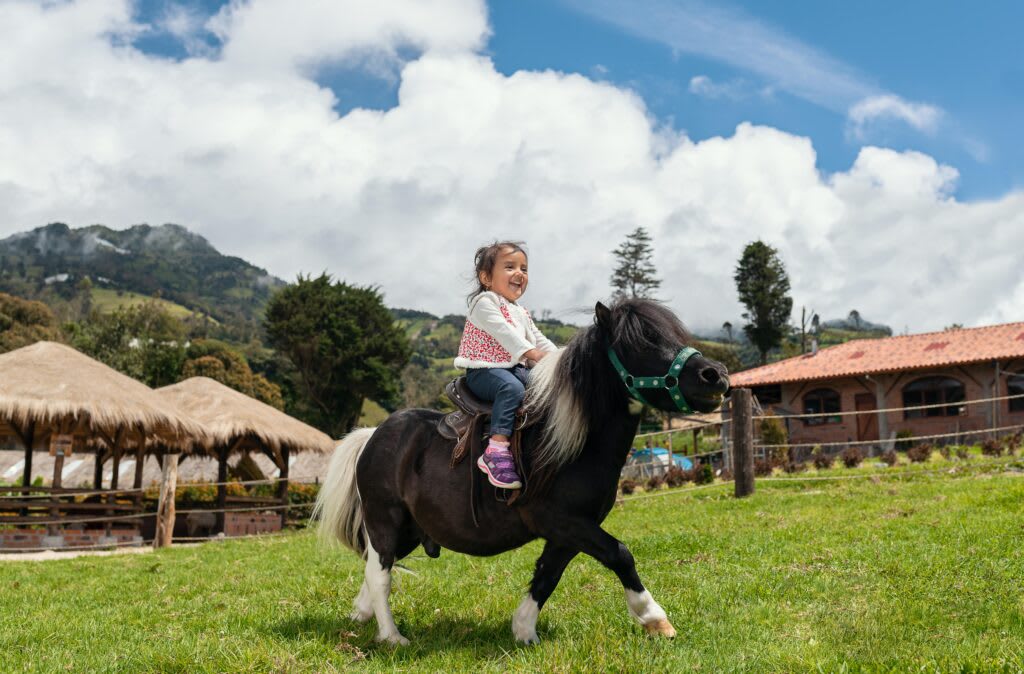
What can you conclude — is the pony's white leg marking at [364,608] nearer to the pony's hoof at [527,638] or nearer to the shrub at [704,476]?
the pony's hoof at [527,638]

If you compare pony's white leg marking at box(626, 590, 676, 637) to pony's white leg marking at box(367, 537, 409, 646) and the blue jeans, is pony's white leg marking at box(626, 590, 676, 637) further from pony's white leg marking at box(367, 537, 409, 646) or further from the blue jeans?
pony's white leg marking at box(367, 537, 409, 646)

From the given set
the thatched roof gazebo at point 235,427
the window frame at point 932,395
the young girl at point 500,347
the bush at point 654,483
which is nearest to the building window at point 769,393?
the window frame at point 932,395

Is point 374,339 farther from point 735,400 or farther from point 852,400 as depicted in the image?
point 735,400

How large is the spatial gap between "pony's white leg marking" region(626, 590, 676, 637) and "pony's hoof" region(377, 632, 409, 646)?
1226mm

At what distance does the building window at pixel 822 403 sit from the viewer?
31656mm

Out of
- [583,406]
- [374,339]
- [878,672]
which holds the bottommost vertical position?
[878,672]

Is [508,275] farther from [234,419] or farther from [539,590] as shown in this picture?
[234,419]

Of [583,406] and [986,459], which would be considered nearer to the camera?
[583,406]

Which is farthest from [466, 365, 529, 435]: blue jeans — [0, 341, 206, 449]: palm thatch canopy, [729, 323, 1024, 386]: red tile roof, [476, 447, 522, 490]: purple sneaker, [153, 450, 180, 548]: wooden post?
[729, 323, 1024, 386]: red tile roof

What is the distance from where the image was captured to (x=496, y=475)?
3854 millimetres

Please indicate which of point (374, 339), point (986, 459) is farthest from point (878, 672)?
point (374, 339)

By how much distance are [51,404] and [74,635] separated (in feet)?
38.9

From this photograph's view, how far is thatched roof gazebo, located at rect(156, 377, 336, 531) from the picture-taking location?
18.9 meters

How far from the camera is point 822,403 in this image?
32094 millimetres
